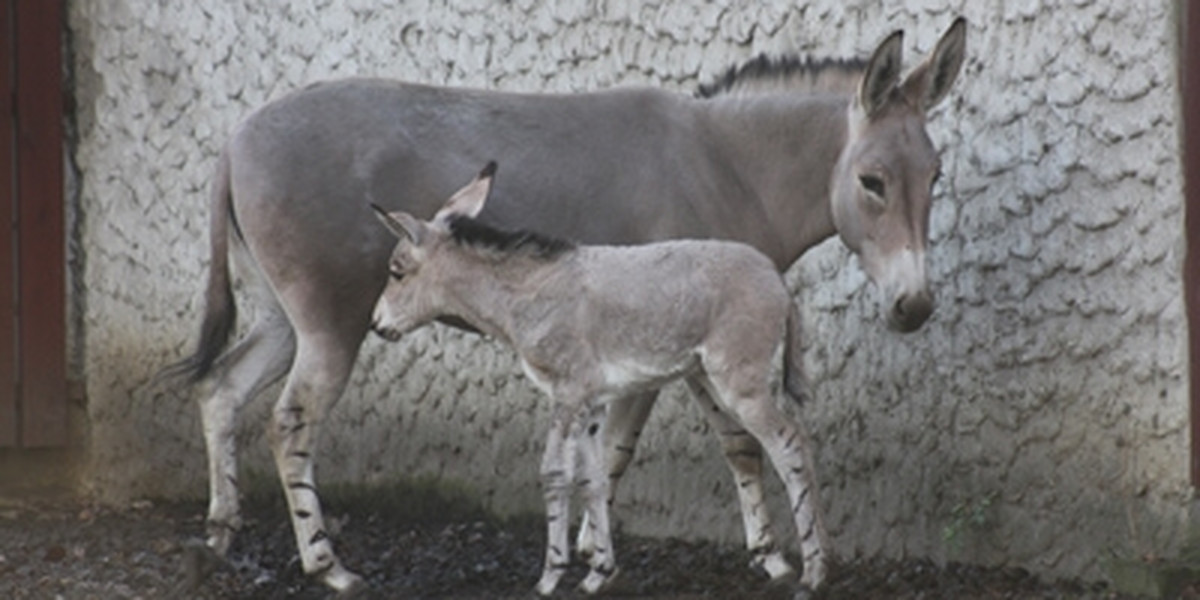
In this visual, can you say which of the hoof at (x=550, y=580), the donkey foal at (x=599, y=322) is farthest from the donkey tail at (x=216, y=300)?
the hoof at (x=550, y=580)

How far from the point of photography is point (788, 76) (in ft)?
22.8

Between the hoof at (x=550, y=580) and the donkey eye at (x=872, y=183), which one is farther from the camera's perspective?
the donkey eye at (x=872, y=183)

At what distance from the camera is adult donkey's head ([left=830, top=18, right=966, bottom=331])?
6230 millimetres

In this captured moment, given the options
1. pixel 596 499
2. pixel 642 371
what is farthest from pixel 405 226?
pixel 596 499

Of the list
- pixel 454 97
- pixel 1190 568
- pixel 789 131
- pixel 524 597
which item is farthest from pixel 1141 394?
pixel 454 97

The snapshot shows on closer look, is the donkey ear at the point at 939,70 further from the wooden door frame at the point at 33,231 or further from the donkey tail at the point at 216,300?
the wooden door frame at the point at 33,231

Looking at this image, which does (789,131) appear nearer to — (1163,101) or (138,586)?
(1163,101)

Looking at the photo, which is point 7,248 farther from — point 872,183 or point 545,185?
point 872,183

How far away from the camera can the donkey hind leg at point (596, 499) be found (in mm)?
6164

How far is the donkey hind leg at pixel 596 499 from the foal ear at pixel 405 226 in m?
0.69

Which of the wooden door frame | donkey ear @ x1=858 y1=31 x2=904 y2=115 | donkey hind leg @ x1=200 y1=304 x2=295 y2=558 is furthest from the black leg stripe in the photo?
the wooden door frame

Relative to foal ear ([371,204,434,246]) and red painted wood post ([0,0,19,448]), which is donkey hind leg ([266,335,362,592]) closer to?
foal ear ([371,204,434,246])

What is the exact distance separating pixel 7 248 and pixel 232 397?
9.08 feet

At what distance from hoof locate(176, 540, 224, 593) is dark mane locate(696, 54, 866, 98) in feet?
7.02
